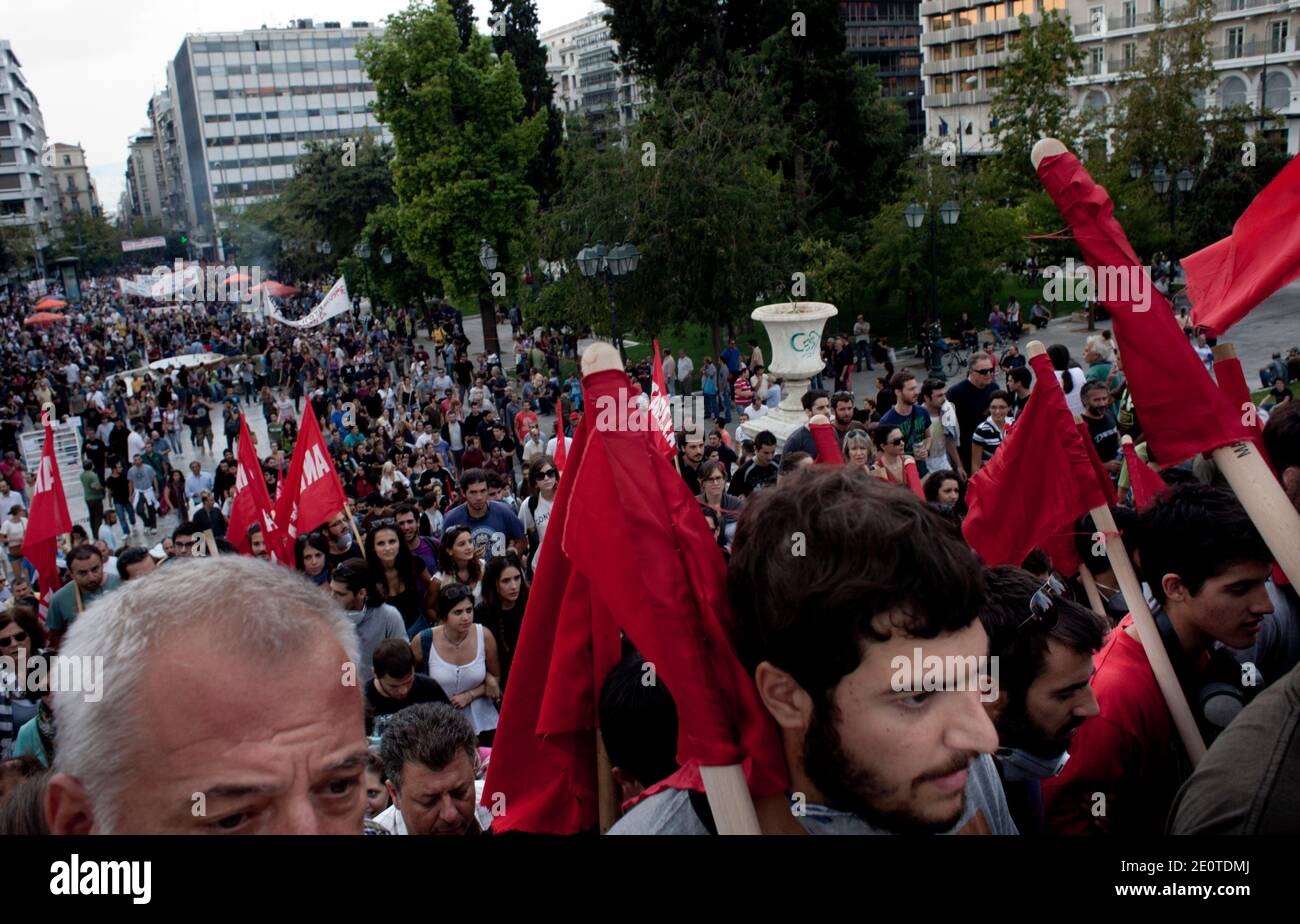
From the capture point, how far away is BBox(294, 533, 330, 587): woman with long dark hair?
7.62 meters

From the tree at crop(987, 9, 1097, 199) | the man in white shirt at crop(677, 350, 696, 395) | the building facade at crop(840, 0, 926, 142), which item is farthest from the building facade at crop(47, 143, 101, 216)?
the man in white shirt at crop(677, 350, 696, 395)

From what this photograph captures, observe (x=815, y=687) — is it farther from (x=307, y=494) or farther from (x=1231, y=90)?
(x=1231, y=90)

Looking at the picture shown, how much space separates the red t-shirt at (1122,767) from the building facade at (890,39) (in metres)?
75.0

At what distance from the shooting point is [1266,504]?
2.11 meters

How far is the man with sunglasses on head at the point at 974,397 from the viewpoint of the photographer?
29.7 ft

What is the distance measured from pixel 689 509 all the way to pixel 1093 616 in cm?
152

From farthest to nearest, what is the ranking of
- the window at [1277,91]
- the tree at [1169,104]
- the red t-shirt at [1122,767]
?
the window at [1277,91] → the tree at [1169,104] → the red t-shirt at [1122,767]

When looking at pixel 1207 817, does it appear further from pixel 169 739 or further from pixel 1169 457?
pixel 169 739

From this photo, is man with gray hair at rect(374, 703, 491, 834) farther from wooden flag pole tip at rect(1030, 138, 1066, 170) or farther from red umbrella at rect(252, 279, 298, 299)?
red umbrella at rect(252, 279, 298, 299)

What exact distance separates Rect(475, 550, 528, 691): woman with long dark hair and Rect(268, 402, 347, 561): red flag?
107 inches

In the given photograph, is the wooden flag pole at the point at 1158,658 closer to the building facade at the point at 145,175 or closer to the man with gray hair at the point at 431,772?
the man with gray hair at the point at 431,772

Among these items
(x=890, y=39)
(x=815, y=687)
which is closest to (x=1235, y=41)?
(x=890, y=39)

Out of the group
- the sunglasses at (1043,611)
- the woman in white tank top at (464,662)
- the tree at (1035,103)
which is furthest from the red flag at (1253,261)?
the tree at (1035,103)
